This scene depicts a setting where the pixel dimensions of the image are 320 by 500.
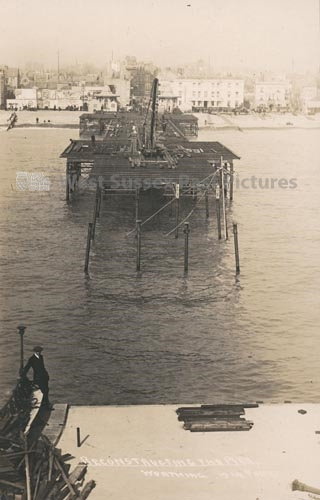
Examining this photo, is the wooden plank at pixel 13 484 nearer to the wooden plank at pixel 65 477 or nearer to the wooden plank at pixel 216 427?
the wooden plank at pixel 65 477

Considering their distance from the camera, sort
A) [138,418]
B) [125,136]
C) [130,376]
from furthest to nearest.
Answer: [125,136] < [130,376] < [138,418]

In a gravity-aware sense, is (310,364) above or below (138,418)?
below

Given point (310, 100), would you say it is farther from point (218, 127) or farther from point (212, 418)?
point (212, 418)

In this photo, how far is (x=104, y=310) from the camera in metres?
28.6

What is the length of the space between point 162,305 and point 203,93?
392ft

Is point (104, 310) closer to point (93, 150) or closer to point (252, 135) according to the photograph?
point (93, 150)

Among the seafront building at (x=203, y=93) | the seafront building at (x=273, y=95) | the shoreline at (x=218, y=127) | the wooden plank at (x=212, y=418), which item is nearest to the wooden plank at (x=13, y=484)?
the wooden plank at (x=212, y=418)

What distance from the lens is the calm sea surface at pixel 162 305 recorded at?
22.1m

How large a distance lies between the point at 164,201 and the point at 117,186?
5.53 meters

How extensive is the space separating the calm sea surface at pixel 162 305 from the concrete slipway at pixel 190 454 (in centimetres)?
495

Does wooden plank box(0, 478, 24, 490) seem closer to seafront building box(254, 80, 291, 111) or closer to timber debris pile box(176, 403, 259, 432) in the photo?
timber debris pile box(176, 403, 259, 432)

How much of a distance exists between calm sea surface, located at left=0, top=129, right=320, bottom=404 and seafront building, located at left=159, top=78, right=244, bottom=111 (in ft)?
295

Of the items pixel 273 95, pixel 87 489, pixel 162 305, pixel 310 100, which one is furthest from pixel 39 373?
pixel 273 95

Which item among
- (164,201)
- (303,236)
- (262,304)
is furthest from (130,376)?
(164,201)
